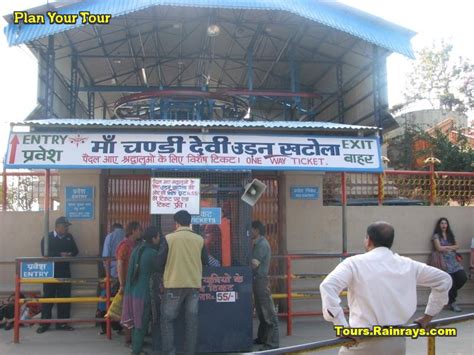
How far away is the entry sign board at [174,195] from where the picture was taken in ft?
21.3

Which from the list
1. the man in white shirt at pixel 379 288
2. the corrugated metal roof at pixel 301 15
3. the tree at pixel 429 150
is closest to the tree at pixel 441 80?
the tree at pixel 429 150

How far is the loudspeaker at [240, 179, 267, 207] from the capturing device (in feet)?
22.1

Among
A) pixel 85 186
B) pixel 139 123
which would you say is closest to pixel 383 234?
pixel 139 123

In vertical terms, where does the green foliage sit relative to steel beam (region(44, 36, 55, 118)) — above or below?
below

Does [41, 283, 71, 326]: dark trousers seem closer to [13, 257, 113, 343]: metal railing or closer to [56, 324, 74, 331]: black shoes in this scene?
[56, 324, 74, 331]: black shoes

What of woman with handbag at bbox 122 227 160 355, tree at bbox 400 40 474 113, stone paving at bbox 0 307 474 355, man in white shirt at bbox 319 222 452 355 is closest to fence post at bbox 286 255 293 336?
stone paving at bbox 0 307 474 355

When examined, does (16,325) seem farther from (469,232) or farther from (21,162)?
(469,232)

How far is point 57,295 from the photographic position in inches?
318

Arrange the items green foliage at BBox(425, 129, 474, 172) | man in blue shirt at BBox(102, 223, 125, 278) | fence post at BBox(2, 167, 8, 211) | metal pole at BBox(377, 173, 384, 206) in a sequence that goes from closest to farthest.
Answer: man in blue shirt at BBox(102, 223, 125, 278)
fence post at BBox(2, 167, 8, 211)
metal pole at BBox(377, 173, 384, 206)
green foliage at BBox(425, 129, 474, 172)

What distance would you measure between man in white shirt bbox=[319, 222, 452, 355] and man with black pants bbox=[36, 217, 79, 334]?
5728mm

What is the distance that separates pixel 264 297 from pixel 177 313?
1.42 meters

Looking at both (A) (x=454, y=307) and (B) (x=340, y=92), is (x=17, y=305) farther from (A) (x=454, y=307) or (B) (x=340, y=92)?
(B) (x=340, y=92)

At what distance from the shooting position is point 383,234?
3.58m

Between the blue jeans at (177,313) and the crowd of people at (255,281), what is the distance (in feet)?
0.04
